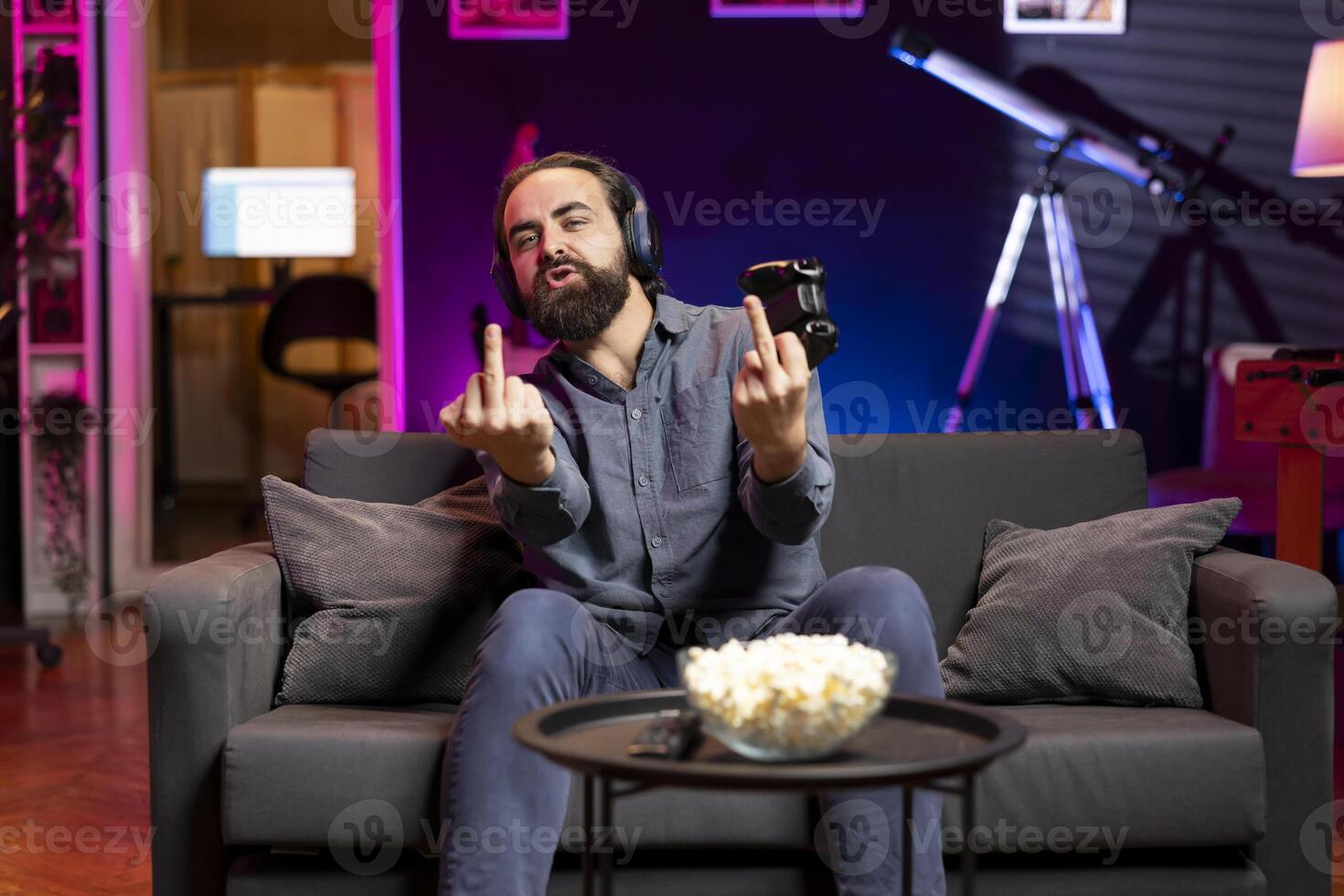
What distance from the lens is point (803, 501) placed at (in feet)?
5.88

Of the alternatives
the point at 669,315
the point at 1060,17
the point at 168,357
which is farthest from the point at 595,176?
the point at 168,357

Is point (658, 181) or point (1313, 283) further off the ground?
point (658, 181)

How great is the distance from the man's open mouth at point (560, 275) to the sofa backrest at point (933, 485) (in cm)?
39

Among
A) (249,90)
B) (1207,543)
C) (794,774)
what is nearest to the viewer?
(794,774)

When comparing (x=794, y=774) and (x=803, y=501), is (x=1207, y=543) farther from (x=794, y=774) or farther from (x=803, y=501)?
(x=794, y=774)

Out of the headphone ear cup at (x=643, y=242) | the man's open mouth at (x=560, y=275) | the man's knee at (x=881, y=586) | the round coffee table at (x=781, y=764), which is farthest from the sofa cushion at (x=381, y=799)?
the headphone ear cup at (x=643, y=242)

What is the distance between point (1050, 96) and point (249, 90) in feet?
14.7

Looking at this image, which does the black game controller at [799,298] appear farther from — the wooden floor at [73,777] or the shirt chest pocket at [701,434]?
the wooden floor at [73,777]

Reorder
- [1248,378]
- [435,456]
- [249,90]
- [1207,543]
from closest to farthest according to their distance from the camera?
[1207,543], [435,456], [1248,378], [249,90]

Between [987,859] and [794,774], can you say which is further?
[987,859]

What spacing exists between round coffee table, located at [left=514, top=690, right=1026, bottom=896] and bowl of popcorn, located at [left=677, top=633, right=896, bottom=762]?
0.02 m

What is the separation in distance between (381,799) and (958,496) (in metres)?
1.05

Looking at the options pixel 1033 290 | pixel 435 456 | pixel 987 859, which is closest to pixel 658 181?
pixel 1033 290

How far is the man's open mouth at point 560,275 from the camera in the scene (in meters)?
2.09
